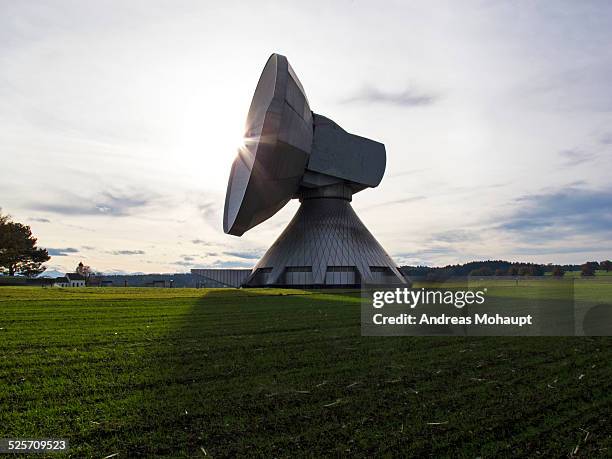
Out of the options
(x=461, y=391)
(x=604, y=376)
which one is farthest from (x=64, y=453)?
(x=604, y=376)

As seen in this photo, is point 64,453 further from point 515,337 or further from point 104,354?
point 515,337

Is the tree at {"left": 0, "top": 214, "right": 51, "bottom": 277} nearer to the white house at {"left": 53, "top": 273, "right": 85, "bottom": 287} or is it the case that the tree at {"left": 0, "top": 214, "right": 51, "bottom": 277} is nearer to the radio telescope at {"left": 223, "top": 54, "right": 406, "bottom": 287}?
the white house at {"left": 53, "top": 273, "right": 85, "bottom": 287}

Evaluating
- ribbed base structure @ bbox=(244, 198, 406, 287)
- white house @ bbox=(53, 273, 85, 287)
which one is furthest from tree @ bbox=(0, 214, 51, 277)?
ribbed base structure @ bbox=(244, 198, 406, 287)

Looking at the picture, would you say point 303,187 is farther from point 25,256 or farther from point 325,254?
point 25,256

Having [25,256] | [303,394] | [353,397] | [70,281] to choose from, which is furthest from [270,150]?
[70,281]

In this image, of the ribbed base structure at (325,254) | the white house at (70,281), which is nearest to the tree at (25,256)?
the white house at (70,281)

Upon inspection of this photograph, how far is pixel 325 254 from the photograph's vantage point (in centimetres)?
3994

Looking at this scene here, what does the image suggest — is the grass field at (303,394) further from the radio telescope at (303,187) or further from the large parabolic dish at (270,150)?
the radio telescope at (303,187)

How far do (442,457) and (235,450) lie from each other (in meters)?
1.83

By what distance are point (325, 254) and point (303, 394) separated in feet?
112

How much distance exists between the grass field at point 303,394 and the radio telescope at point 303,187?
21701 mm

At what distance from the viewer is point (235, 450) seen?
4184mm

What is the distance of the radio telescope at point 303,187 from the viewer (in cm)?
3023

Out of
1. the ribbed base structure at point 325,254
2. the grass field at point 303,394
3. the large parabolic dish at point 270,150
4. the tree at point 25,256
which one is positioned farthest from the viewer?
the tree at point 25,256
